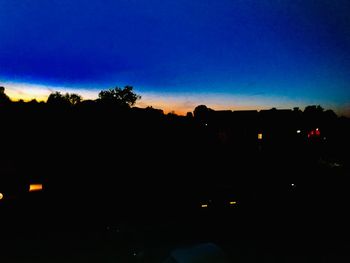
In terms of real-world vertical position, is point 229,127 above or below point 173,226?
above

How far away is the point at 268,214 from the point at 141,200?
647 cm

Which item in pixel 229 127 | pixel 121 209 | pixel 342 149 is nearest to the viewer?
pixel 121 209

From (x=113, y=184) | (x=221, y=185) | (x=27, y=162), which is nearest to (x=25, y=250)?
(x=27, y=162)

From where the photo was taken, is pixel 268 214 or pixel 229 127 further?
pixel 229 127

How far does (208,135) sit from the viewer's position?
15.5 m

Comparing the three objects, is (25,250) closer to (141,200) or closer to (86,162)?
(86,162)

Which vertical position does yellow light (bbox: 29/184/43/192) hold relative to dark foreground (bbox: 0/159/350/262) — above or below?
above

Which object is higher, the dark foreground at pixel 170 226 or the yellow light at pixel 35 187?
the yellow light at pixel 35 187

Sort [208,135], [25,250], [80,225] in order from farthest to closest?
[208,135]
[80,225]
[25,250]

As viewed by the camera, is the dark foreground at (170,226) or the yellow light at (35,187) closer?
the dark foreground at (170,226)

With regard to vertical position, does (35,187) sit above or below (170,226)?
above

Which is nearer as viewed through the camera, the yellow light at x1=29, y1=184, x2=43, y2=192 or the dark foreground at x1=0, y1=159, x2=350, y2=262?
the dark foreground at x1=0, y1=159, x2=350, y2=262

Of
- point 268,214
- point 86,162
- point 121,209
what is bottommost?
point 268,214

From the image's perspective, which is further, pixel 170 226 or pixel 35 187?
pixel 170 226
